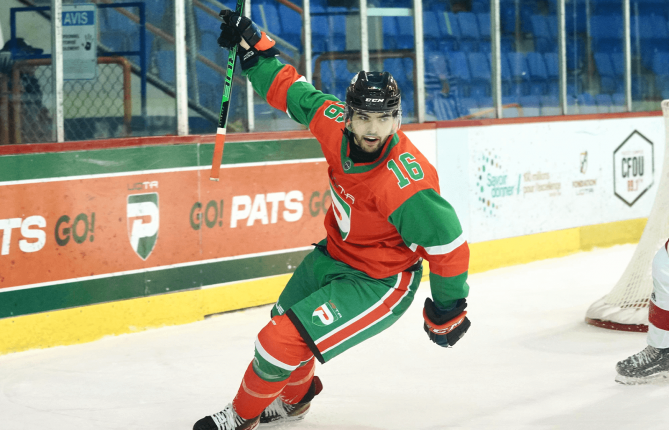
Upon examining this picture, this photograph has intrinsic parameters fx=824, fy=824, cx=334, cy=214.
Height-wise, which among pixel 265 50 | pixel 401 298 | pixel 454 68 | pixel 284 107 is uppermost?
pixel 454 68

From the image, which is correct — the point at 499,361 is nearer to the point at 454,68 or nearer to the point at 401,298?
the point at 401,298

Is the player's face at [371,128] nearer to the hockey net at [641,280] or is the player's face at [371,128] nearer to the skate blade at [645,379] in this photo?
the skate blade at [645,379]

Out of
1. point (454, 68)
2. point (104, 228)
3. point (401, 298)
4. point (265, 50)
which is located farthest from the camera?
point (454, 68)

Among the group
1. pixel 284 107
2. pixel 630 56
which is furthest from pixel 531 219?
pixel 284 107

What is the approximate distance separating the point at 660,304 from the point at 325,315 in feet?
5.35

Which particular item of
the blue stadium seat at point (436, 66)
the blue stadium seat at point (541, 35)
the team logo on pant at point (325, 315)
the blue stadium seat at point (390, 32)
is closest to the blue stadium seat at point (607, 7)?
the blue stadium seat at point (541, 35)

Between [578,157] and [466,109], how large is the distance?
1273 millimetres

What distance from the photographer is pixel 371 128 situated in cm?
262

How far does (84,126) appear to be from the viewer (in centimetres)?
457

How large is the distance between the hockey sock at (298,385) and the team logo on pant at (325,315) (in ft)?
1.33

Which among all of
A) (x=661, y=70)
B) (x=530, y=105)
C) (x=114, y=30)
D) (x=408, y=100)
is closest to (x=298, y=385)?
(x=114, y=30)

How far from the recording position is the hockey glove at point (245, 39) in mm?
3053

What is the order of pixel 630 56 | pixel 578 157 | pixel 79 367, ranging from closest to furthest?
pixel 79 367 < pixel 578 157 < pixel 630 56

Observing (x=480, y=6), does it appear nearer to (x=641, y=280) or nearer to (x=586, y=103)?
(x=586, y=103)
